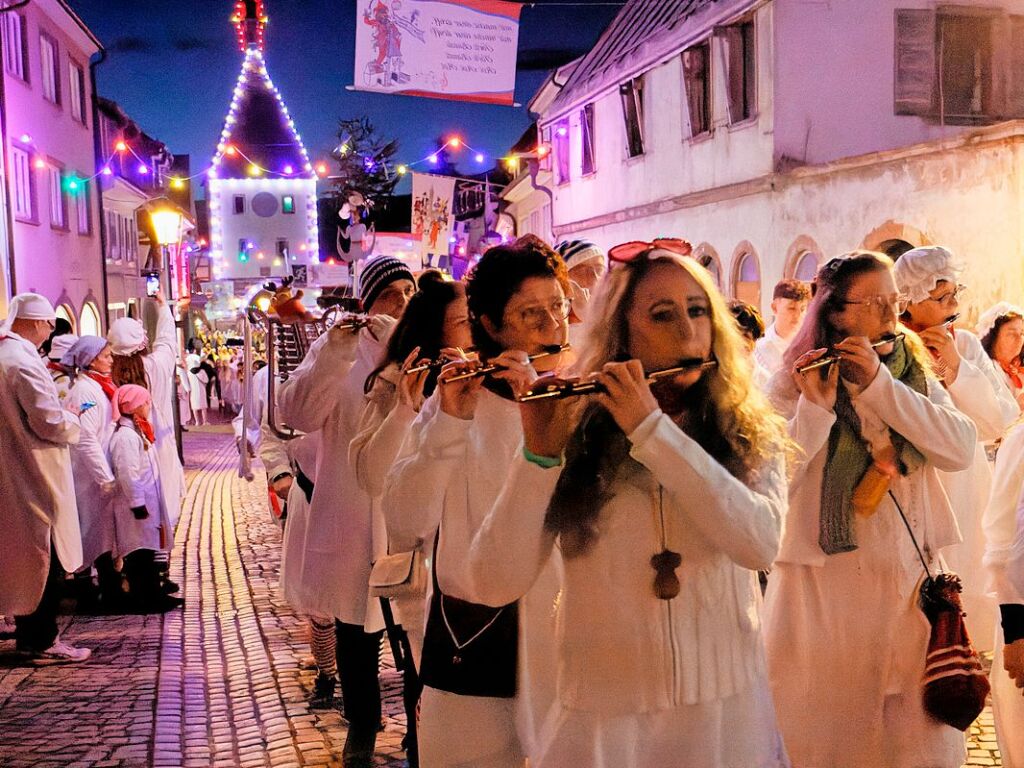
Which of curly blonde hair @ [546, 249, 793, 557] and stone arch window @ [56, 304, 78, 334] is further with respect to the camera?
stone arch window @ [56, 304, 78, 334]

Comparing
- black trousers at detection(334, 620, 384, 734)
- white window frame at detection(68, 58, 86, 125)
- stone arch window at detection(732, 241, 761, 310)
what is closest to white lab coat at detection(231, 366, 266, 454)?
black trousers at detection(334, 620, 384, 734)

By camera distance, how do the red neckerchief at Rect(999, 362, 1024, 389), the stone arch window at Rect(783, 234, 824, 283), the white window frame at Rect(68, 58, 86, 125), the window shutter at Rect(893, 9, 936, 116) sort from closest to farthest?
1. the red neckerchief at Rect(999, 362, 1024, 389)
2. the stone arch window at Rect(783, 234, 824, 283)
3. the window shutter at Rect(893, 9, 936, 116)
4. the white window frame at Rect(68, 58, 86, 125)

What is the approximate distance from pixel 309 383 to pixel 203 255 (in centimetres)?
7485

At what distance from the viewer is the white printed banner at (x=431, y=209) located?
1146 inches

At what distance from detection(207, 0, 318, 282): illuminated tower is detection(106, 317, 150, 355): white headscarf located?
205 ft

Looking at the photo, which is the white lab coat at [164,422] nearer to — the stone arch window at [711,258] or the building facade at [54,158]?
the stone arch window at [711,258]

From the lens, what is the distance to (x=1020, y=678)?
3.61 meters

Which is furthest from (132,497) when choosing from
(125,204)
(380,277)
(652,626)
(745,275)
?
(125,204)

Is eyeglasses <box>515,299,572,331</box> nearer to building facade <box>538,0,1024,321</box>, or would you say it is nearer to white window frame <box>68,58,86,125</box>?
building facade <box>538,0,1024,321</box>

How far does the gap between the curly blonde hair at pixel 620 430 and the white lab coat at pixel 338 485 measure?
9.68ft

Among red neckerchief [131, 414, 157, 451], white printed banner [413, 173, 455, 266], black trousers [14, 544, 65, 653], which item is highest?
white printed banner [413, 173, 455, 266]

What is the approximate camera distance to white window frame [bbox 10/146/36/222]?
81.6ft

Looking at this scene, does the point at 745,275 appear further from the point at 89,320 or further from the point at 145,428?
the point at 89,320

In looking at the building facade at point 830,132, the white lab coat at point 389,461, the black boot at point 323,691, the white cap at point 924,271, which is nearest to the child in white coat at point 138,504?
the black boot at point 323,691
